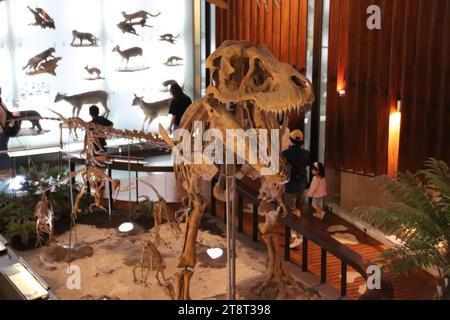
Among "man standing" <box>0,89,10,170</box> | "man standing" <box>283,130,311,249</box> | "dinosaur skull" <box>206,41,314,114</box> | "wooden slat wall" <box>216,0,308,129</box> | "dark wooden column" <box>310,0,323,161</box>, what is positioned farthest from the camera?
"wooden slat wall" <box>216,0,308,129</box>

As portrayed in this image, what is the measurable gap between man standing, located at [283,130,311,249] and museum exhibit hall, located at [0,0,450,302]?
0.02 meters

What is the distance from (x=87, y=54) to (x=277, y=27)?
375 centimetres

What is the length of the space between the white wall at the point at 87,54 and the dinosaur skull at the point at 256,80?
277 inches

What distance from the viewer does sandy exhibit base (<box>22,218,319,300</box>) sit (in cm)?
504

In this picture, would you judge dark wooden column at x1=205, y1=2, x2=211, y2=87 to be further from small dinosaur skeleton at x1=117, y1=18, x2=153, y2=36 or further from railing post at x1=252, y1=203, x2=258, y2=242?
railing post at x1=252, y1=203, x2=258, y2=242

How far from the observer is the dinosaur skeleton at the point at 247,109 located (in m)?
2.92

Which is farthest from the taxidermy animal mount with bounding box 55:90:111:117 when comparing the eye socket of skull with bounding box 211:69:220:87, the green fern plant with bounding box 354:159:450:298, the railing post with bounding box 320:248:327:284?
the eye socket of skull with bounding box 211:69:220:87

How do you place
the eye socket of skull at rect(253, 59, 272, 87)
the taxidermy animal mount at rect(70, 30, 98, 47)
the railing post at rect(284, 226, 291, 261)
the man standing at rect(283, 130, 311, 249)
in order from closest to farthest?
1. the eye socket of skull at rect(253, 59, 272, 87)
2. the railing post at rect(284, 226, 291, 261)
3. the man standing at rect(283, 130, 311, 249)
4. the taxidermy animal mount at rect(70, 30, 98, 47)

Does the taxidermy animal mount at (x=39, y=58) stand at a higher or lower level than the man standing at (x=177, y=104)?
higher

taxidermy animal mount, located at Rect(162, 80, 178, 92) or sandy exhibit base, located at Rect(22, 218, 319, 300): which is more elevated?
taxidermy animal mount, located at Rect(162, 80, 178, 92)

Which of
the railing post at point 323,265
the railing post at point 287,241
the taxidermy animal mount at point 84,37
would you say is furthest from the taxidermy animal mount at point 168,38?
the railing post at point 323,265

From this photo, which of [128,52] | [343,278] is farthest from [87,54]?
[343,278]

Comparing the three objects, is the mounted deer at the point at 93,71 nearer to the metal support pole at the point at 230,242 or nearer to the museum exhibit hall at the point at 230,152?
the museum exhibit hall at the point at 230,152
